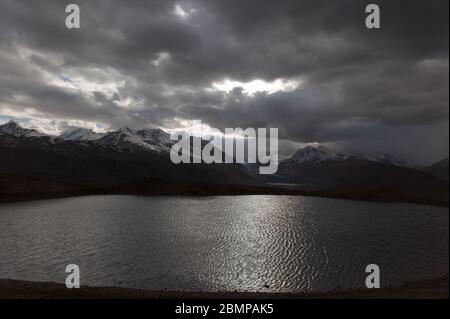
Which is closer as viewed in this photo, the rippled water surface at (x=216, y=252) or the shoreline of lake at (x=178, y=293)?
the shoreline of lake at (x=178, y=293)

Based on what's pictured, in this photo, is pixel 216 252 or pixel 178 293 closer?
pixel 178 293

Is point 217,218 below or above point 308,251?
above

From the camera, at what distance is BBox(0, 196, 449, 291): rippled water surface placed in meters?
41.2

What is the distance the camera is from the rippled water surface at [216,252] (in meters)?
41.2

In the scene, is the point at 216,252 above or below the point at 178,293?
above

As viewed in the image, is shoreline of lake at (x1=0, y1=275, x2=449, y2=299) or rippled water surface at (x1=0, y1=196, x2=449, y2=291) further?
rippled water surface at (x1=0, y1=196, x2=449, y2=291)

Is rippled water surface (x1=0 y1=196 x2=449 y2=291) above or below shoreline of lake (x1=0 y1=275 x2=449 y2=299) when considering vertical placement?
above

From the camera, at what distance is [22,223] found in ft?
256

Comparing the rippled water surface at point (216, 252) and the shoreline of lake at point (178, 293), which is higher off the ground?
the rippled water surface at point (216, 252)

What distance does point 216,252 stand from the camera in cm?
5356
